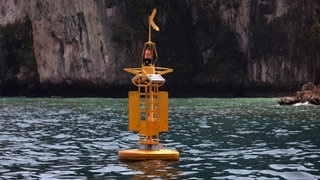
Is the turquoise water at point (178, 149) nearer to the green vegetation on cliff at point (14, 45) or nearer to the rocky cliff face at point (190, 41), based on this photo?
the rocky cliff face at point (190, 41)

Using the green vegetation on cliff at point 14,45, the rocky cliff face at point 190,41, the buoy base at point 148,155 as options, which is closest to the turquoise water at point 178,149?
the buoy base at point 148,155

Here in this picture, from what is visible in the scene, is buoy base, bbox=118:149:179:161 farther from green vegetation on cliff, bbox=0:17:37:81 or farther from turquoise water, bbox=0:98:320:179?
green vegetation on cliff, bbox=0:17:37:81

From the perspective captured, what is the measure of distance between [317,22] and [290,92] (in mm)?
8704

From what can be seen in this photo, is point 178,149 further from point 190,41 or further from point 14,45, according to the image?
point 14,45

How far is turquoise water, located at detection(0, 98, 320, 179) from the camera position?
43.5 ft

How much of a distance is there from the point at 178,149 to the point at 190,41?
179ft

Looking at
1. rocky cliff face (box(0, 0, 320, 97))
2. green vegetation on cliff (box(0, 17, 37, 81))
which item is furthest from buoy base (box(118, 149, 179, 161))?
green vegetation on cliff (box(0, 17, 37, 81))

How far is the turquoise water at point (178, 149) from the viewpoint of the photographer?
13258mm

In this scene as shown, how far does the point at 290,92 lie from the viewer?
217 feet

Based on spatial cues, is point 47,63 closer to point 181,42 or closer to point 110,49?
point 110,49

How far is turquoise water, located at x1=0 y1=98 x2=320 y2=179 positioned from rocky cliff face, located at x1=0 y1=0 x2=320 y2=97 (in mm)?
38140

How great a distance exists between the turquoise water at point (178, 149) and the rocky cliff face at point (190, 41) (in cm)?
3814

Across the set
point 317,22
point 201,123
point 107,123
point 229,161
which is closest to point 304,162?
point 229,161

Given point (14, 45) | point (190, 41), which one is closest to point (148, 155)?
point (190, 41)
